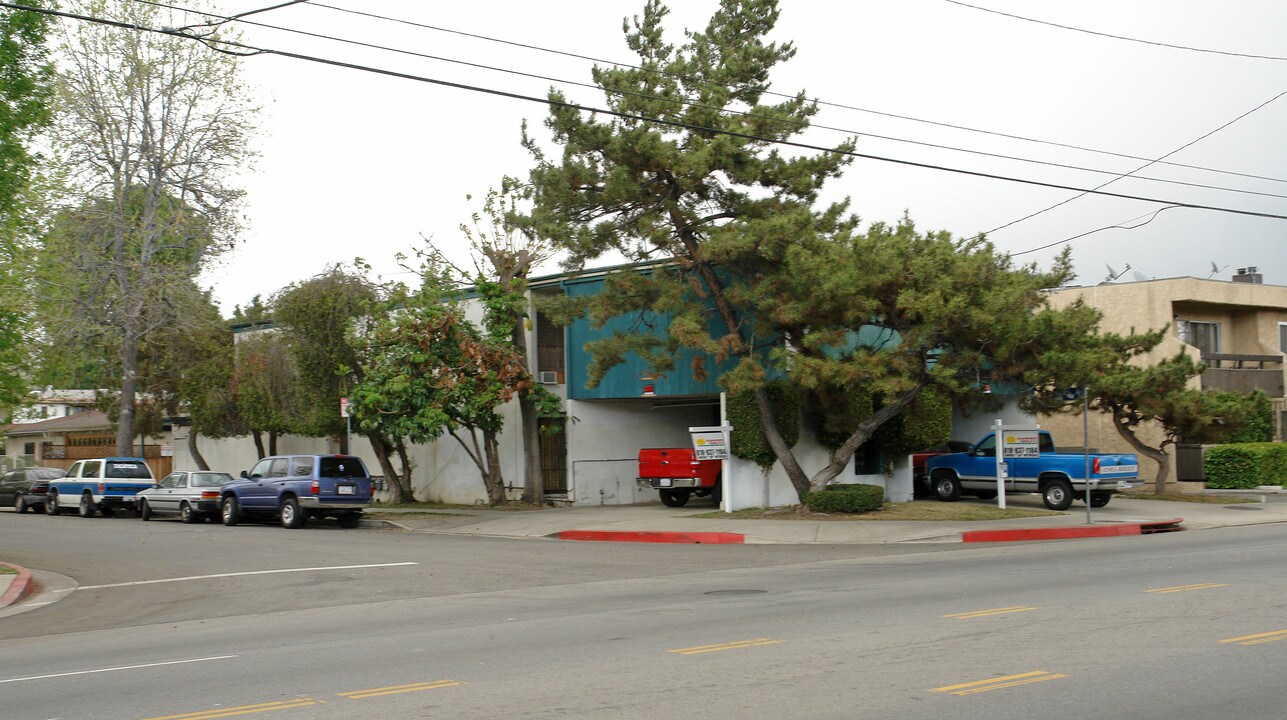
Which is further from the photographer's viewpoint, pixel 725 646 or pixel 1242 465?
pixel 1242 465

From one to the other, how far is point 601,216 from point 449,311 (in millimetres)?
5546

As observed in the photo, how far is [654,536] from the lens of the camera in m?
23.0

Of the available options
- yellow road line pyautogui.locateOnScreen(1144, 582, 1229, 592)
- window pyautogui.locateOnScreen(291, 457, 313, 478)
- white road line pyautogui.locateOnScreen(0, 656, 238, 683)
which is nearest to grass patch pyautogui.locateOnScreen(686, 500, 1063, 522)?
window pyautogui.locateOnScreen(291, 457, 313, 478)

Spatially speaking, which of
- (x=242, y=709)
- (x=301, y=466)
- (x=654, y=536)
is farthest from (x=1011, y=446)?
(x=242, y=709)

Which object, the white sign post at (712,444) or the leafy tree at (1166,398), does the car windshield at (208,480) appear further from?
the leafy tree at (1166,398)

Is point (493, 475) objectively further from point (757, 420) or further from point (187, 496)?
point (757, 420)

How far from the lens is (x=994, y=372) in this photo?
77.6ft

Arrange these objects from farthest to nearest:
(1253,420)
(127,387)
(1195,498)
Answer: (127,387) < (1253,420) < (1195,498)

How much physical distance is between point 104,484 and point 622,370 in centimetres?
1587

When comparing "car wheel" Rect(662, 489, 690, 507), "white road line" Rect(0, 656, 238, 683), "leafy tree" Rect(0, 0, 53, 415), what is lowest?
"white road line" Rect(0, 656, 238, 683)

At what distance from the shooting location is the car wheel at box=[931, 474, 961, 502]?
30.0 m

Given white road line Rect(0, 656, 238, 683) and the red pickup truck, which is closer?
white road line Rect(0, 656, 238, 683)

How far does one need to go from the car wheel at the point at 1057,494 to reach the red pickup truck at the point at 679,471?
804cm

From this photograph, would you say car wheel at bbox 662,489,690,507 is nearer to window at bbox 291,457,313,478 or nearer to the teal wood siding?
the teal wood siding
